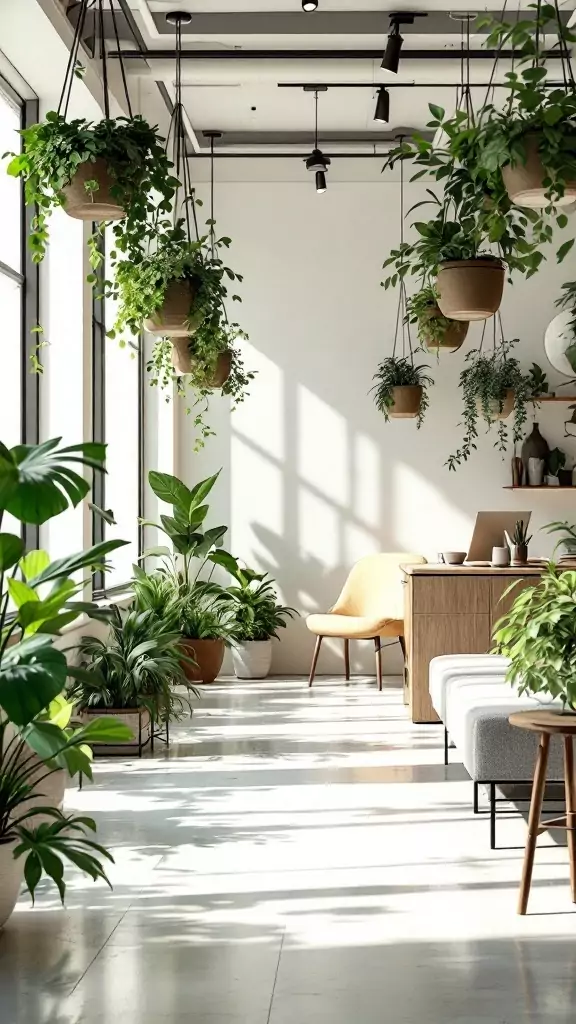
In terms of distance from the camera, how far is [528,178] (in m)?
3.12

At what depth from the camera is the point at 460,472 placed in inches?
369

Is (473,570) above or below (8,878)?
above

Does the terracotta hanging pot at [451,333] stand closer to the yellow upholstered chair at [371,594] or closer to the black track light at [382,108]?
the black track light at [382,108]

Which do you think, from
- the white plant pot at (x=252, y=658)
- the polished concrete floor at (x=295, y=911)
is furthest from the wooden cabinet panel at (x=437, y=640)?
the white plant pot at (x=252, y=658)

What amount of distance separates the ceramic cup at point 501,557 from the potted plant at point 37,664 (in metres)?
3.78

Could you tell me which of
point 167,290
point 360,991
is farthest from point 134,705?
point 360,991

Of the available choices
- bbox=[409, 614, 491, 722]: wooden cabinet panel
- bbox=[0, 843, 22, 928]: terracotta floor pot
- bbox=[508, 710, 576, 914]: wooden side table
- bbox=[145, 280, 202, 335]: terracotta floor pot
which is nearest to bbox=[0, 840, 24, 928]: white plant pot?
bbox=[0, 843, 22, 928]: terracotta floor pot

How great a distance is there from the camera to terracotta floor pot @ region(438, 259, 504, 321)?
4047 mm

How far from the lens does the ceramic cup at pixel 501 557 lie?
23.2 feet

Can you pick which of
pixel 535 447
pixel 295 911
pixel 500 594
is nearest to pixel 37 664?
pixel 295 911

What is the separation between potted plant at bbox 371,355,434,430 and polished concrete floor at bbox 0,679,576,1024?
3.48 metres

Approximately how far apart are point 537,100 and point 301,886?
8.39ft

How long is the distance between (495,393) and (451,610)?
2322 mm

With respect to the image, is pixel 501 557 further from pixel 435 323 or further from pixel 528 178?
pixel 528 178
